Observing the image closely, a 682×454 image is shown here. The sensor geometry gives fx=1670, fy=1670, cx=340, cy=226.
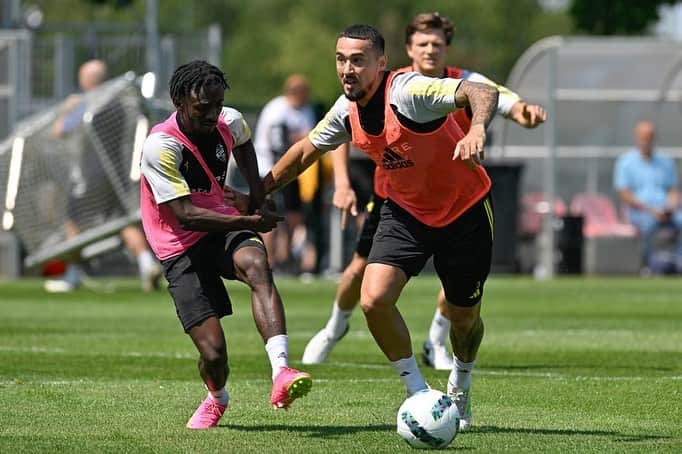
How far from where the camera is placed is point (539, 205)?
25.9 metres

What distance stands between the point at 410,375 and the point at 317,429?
54cm

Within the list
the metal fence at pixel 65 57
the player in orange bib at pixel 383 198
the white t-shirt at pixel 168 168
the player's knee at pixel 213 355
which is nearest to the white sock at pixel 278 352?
the player's knee at pixel 213 355

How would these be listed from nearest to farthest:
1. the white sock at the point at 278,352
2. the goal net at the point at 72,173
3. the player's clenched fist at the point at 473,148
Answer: the player's clenched fist at the point at 473,148 < the white sock at the point at 278,352 < the goal net at the point at 72,173

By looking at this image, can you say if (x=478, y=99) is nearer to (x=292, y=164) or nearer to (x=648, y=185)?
(x=292, y=164)

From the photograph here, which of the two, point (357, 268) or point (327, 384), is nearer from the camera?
point (327, 384)

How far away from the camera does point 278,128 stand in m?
22.0

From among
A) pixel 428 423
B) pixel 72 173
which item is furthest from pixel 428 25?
pixel 72 173

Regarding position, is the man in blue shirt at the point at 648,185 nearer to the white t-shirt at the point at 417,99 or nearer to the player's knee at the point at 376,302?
the white t-shirt at the point at 417,99

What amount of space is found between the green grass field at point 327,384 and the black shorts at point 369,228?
0.79 metres

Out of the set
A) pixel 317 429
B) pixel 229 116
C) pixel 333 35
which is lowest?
pixel 333 35

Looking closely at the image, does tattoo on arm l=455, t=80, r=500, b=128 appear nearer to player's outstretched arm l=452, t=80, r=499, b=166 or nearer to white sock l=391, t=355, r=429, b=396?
player's outstretched arm l=452, t=80, r=499, b=166

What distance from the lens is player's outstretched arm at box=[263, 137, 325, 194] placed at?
8555mm

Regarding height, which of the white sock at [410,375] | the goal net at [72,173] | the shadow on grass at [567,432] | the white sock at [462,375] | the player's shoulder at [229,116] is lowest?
the goal net at [72,173]

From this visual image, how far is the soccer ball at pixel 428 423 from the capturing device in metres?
7.34
